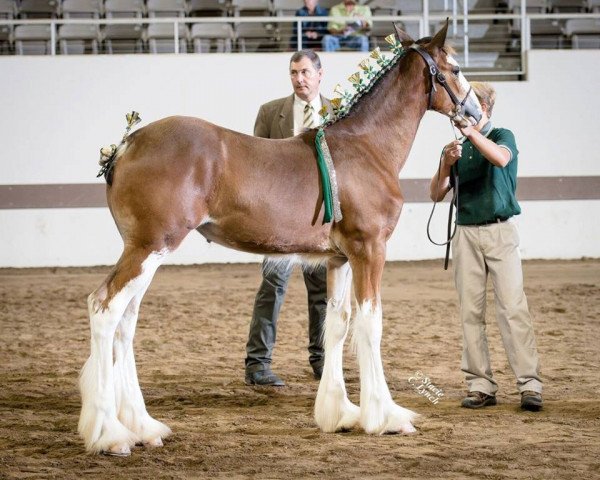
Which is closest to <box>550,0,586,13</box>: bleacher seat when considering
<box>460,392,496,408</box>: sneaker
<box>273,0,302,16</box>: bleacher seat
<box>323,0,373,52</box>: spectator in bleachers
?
<box>323,0,373,52</box>: spectator in bleachers

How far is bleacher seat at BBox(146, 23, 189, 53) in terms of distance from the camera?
14422 millimetres

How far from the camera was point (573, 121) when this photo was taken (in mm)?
14266

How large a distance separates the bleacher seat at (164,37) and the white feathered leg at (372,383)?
10.3 metres

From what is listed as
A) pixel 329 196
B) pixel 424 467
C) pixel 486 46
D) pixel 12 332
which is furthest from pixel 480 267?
pixel 486 46

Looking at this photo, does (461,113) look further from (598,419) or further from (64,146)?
(64,146)

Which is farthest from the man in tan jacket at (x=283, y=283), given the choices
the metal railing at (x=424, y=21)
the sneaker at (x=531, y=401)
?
the metal railing at (x=424, y=21)

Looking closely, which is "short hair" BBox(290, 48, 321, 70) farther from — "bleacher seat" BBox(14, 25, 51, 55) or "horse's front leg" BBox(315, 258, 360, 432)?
"bleacher seat" BBox(14, 25, 51, 55)

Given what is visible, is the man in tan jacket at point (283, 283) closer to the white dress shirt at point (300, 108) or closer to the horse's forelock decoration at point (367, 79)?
the white dress shirt at point (300, 108)

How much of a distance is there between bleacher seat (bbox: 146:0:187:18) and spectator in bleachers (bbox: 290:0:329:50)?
76.3 inches

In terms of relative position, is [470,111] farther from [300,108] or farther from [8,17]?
[8,17]

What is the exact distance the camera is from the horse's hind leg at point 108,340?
14.8 feet

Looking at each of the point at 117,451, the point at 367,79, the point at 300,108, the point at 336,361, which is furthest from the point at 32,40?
the point at 117,451

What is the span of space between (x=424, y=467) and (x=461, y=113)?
2152mm

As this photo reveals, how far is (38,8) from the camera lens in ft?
49.0
